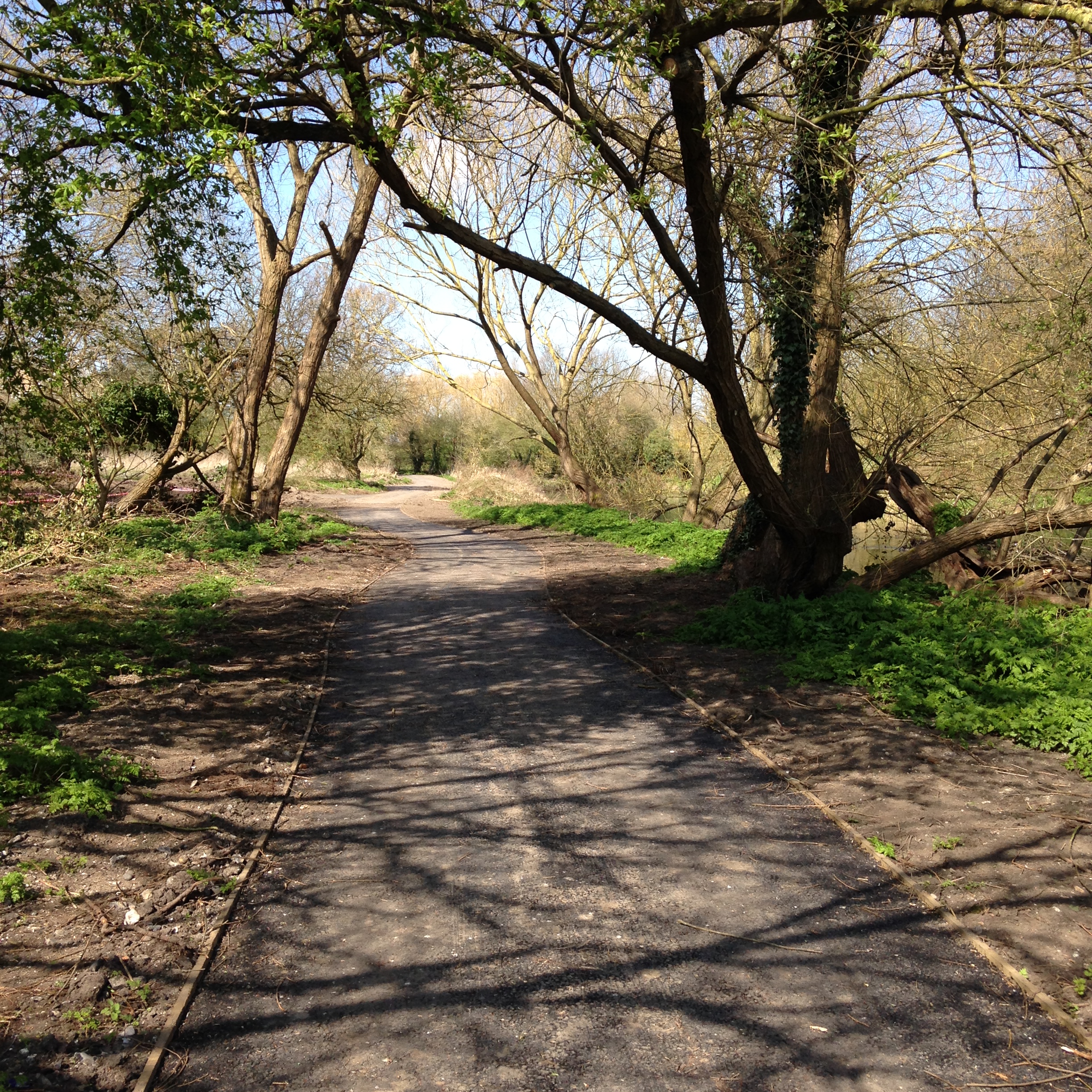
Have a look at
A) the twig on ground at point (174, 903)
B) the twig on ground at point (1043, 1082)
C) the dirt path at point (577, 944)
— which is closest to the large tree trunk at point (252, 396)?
the dirt path at point (577, 944)

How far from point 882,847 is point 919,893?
45 centimetres

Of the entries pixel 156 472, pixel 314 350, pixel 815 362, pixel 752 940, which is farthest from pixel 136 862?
pixel 314 350

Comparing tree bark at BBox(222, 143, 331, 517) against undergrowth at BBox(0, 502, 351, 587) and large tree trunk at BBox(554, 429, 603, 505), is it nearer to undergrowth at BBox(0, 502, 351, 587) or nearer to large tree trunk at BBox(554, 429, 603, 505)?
undergrowth at BBox(0, 502, 351, 587)

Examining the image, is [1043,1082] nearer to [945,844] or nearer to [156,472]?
[945,844]

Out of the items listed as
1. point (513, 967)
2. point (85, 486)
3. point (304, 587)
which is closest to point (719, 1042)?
point (513, 967)

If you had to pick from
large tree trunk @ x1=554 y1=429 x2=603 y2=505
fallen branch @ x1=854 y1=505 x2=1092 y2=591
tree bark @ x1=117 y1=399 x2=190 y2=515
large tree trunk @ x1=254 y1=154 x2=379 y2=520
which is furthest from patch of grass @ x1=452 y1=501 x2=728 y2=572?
tree bark @ x1=117 y1=399 x2=190 y2=515

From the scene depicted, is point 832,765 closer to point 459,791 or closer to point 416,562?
point 459,791

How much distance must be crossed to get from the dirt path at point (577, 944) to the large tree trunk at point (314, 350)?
1213 cm

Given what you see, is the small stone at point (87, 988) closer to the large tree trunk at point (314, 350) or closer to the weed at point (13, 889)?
the weed at point (13, 889)

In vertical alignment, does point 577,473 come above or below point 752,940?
above

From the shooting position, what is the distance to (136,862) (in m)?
4.14

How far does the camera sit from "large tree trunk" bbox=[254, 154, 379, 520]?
16.6 meters

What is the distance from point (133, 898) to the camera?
152 inches

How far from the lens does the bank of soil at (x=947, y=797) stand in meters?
3.71
